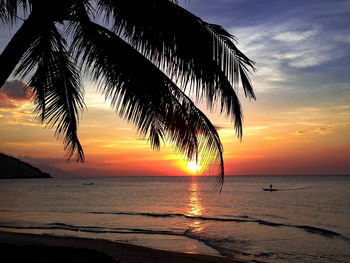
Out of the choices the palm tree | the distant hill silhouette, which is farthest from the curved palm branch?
the distant hill silhouette

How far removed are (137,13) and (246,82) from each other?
1690mm

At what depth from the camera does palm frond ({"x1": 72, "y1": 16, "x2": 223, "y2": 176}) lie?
3871 millimetres

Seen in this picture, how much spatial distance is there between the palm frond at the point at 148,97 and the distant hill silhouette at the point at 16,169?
190 metres

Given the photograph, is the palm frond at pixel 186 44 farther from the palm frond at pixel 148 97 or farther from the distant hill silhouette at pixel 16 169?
the distant hill silhouette at pixel 16 169

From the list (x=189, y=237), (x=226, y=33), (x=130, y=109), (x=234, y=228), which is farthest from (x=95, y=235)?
(x=226, y=33)

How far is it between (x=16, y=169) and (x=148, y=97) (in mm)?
200455

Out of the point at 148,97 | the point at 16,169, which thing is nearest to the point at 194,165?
the point at 148,97

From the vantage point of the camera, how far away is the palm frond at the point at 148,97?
12.7ft

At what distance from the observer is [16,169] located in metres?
179

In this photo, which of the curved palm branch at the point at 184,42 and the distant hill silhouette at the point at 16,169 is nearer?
the curved palm branch at the point at 184,42

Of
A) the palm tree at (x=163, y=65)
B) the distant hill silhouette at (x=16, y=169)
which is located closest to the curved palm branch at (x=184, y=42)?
the palm tree at (x=163, y=65)

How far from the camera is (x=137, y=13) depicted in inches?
155

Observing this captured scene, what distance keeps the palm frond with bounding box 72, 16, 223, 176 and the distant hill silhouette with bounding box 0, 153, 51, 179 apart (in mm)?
189524

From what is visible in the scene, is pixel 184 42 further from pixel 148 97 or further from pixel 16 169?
pixel 16 169
